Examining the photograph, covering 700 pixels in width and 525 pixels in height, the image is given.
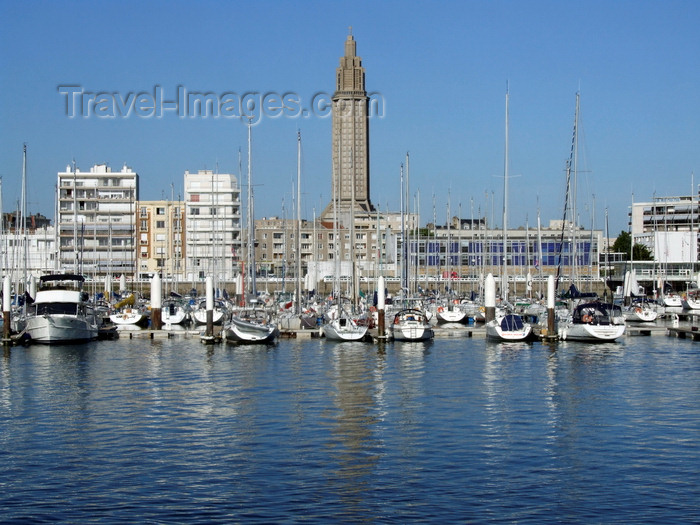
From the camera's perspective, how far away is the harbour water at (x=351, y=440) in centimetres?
2330

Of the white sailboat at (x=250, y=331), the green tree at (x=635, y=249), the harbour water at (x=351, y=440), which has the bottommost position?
the harbour water at (x=351, y=440)

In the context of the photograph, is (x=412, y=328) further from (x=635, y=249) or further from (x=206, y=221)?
(x=635, y=249)

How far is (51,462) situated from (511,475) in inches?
512

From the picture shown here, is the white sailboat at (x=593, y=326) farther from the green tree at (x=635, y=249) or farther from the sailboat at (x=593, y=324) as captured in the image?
the green tree at (x=635, y=249)

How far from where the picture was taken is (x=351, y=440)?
30828 millimetres

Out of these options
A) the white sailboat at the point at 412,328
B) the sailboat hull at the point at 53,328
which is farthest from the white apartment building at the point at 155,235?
the white sailboat at the point at 412,328

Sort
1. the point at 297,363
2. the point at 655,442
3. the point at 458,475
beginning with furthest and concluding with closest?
the point at 297,363, the point at 655,442, the point at 458,475

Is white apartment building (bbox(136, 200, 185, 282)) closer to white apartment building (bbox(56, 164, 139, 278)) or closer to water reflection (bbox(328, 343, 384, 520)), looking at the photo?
white apartment building (bbox(56, 164, 139, 278))

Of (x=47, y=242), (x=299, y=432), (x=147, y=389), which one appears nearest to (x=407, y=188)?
(x=147, y=389)

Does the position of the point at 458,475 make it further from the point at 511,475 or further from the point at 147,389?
the point at 147,389

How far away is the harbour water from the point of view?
76.4 feet

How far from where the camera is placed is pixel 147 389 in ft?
140

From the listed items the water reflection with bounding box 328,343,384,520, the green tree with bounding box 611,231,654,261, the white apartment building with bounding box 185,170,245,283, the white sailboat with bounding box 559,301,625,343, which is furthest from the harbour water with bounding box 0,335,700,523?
the green tree with bounding box 611,231,654,261

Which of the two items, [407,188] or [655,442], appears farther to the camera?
[407,188]
